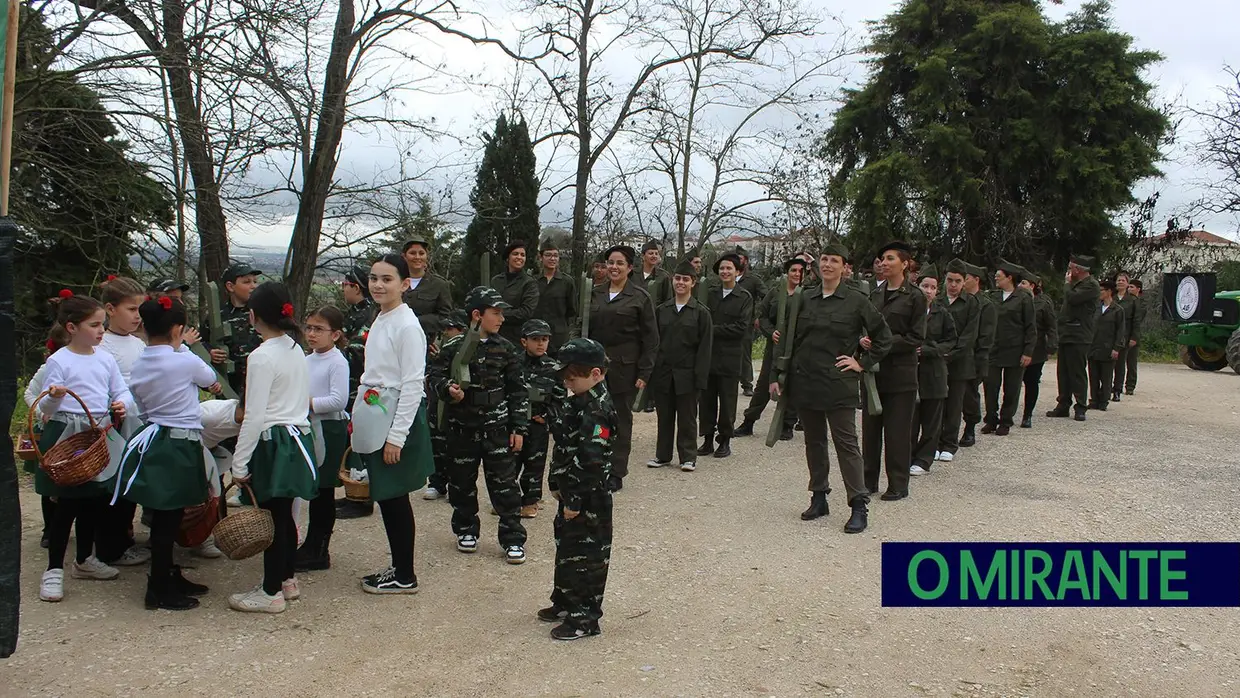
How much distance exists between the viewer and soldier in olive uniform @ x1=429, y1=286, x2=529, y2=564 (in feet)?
18.3

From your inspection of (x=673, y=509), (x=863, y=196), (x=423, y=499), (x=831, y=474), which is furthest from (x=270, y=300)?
(x=863, y=196)

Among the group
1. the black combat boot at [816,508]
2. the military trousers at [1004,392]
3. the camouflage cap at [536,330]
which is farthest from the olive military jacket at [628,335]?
the military trousers at [1004,392]

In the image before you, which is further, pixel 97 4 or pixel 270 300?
pixel 97 4

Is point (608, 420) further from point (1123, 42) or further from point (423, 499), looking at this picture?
point (1123, 42)

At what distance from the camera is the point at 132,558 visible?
17.7 feet

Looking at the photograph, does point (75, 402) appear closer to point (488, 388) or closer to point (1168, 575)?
point (488, 388)

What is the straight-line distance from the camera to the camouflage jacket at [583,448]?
4395 mm

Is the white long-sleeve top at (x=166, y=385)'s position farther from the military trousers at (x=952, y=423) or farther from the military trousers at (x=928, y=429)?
the military trousers at (x=952, y=423)

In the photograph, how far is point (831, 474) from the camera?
8.30 m

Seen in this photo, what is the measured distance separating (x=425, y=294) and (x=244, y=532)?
3904mm

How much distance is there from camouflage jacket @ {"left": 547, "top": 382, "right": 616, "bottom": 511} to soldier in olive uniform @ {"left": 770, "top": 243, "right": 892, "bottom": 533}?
7.81ft

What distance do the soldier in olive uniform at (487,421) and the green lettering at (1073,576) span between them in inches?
125

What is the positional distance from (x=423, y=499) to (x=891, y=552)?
11.2 feet

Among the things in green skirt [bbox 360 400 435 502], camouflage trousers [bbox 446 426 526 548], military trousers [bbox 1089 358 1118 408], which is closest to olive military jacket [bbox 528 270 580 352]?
camouflage trousers [bbox 446 426 526 548]
